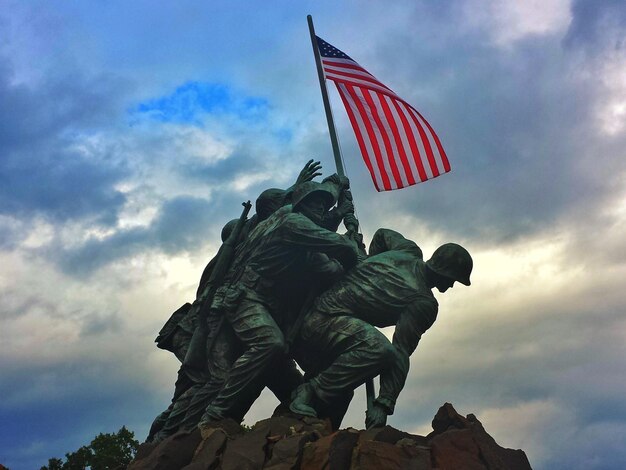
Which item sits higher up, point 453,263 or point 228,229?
point 228,229

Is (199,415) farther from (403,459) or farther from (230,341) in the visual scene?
(403,459)

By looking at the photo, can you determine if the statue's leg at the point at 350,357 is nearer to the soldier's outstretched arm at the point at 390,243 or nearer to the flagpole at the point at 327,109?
the soldier's outstretched arm at the point at 390,243

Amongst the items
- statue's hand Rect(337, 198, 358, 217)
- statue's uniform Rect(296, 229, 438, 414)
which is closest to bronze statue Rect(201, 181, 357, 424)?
statue's uniform Rect(296, 229, 438, 414)

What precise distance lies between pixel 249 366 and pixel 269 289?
994 millimetres

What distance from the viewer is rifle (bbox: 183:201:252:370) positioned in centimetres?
920

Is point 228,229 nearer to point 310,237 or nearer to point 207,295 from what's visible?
point 207,295

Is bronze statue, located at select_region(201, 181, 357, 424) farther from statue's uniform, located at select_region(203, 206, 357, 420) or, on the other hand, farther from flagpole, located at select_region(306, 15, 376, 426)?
flagpole, located at select_region(306, 15, 376, 426)

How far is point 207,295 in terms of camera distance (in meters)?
9.46

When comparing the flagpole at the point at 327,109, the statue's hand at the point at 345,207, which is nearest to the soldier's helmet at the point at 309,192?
the statue's hand at the point at 345,207

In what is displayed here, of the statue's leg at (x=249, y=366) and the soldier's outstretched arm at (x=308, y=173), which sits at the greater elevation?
Answer: the soldier's outstretched arm at (x=308, y=173)

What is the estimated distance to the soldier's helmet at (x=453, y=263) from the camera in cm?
909

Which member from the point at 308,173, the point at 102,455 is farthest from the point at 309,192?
the point at 102,455

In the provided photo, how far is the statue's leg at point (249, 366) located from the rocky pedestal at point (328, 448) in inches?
16.0

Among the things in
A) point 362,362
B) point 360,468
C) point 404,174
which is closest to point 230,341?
point 362,362
